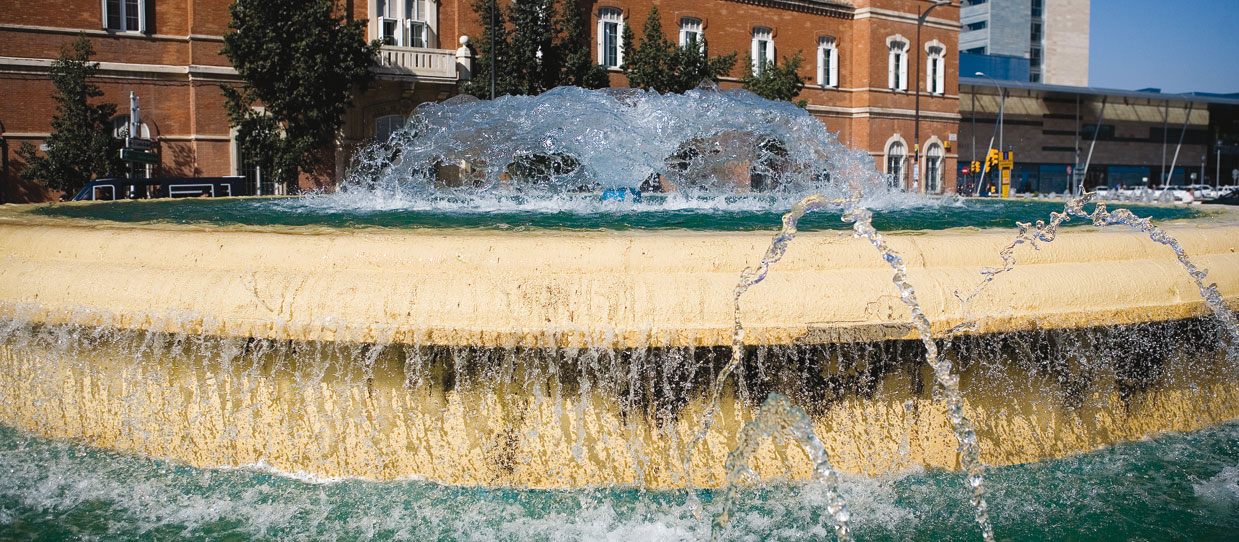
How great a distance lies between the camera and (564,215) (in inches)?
302

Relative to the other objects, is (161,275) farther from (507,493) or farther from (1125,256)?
(1125,256)

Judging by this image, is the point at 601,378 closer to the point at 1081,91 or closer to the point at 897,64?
the point at 897,64

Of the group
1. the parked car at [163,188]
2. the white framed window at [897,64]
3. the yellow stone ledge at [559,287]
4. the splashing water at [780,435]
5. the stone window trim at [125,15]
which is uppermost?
the white framed window at [897,64]

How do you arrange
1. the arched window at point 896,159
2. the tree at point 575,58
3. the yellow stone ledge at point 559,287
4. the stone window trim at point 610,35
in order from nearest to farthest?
1. the yellow stone ledge at point 559,287
2. the tree at point 575,58
3. the stone window trim at point 610,35
4. the arched window at point 896,159

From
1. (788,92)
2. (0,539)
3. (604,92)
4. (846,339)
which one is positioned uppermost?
(788,92)

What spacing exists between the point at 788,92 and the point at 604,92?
19.3 m

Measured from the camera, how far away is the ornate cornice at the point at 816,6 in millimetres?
34375

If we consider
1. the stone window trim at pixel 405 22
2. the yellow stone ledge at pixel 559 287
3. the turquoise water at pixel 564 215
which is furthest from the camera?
the stone window trim at pixel 405 22

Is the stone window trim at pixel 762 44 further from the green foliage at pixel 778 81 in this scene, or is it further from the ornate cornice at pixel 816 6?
the green foliage at pixel 778 81

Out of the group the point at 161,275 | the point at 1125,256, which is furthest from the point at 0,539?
the point at 1125,256

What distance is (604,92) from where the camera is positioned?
13117mm

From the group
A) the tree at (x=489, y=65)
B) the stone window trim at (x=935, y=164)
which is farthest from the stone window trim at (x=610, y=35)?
the stone window trim at (x=935, y=164)

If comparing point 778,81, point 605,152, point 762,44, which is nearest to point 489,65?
point 778,81

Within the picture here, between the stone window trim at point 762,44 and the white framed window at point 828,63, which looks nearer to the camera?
the stone window trim at point 762,44
